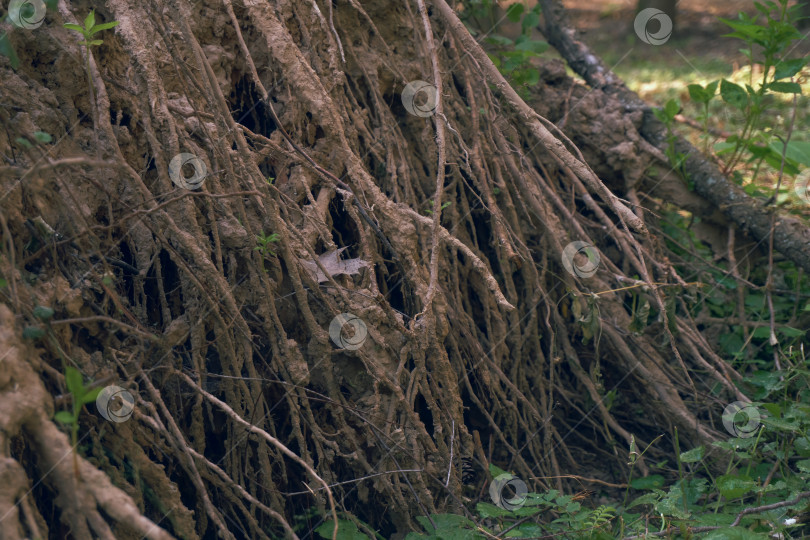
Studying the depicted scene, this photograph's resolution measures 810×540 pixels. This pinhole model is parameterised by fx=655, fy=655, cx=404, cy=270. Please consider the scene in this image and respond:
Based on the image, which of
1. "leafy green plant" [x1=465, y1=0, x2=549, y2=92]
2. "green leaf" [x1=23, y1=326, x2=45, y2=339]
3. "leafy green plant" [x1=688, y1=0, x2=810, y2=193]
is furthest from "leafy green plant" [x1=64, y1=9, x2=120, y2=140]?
"leafy green plant" [x1=688, y1=0, x2=810, y2=193]

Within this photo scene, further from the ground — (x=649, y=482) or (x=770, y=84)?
(x=770, y=84)

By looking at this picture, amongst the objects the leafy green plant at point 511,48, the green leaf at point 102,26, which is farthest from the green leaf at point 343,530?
the leafy green plant at point 511,48

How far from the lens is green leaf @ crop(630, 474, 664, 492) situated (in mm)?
2109

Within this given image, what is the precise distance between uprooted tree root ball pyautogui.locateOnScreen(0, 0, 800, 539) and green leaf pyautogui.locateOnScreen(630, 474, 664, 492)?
A: 6.1 inches

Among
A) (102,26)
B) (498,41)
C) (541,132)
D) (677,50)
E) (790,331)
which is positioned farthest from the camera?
(677,50)

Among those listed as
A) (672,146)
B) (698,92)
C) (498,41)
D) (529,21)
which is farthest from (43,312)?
(698,92)

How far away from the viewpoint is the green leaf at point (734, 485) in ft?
5.75

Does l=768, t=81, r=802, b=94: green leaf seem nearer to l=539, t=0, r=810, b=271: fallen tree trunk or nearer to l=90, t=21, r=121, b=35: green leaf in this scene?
l=539, t=0, r=810, b=271: fallen tree trunk

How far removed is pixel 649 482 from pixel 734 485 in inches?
15.1

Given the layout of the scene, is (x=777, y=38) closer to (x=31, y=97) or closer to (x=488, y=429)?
(x=488, y=429)

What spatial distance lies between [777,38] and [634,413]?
163 centimetres

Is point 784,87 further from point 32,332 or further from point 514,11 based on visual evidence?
point 32,332

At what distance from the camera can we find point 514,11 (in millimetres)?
2695

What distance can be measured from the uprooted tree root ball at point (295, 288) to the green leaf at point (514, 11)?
1.24 ft
